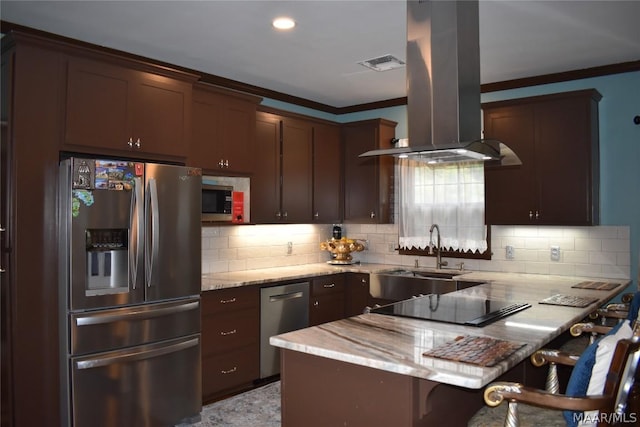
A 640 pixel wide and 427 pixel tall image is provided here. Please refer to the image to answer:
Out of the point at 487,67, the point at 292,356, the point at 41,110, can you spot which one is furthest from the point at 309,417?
the point at 487,67

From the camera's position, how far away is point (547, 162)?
4.04 m

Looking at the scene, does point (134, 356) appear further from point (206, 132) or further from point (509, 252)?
point (509, 252)

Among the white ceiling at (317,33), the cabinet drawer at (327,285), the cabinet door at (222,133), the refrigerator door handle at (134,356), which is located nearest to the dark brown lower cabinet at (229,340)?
the refrigerator door handle at (134,356)

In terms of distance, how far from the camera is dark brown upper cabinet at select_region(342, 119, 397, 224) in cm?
513

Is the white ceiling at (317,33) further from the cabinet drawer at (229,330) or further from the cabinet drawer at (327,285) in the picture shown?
the cabinet drawer at (229,330)

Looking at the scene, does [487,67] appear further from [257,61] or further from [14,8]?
[14,8]

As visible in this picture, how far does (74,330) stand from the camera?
9.51 ft

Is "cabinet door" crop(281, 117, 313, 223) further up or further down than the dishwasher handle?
further up

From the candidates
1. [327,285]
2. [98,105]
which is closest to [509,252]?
[327,285]

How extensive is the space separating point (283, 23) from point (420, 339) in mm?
2062

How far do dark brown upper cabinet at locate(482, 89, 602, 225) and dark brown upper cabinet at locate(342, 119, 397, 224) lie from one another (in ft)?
3.72

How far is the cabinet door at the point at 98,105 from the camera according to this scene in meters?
3.03

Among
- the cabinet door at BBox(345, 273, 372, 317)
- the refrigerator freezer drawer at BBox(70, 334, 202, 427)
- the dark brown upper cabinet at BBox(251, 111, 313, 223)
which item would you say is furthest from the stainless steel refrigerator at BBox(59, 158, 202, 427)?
the cabinet door at BBox(345, 273, 372, 317)

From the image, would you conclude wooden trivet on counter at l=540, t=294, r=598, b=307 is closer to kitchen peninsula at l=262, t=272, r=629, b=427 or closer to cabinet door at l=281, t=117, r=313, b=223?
kitchen peninsula at l=262, t=272, r=629, b=427
